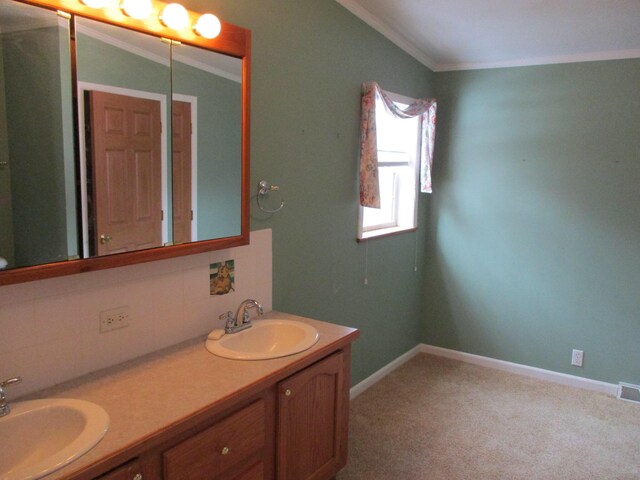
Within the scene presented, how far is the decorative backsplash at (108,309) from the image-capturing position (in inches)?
61.9

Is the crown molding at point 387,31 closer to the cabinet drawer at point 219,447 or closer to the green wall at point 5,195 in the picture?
the green wall at point 5,195

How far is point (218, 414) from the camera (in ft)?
5.36

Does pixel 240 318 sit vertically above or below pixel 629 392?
above

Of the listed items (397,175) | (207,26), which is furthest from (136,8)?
(397,175)

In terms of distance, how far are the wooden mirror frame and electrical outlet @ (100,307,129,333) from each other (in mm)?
196

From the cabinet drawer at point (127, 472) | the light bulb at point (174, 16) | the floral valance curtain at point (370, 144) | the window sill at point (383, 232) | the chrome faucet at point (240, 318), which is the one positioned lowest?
the cabinet drawer at point (127, 472)

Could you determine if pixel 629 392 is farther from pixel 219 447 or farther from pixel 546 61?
pixel 219 447

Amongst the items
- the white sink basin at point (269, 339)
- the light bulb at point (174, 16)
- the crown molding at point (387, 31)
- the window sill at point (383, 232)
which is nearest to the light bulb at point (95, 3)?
the light bulb at point (174, 16)

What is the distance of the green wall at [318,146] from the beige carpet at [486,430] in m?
0.40

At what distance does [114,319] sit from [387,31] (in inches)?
96.0

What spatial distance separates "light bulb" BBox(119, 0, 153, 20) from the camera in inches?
65.4

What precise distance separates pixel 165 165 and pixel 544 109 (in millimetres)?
2823

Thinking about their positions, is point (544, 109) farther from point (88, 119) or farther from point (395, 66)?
point (88, 119)

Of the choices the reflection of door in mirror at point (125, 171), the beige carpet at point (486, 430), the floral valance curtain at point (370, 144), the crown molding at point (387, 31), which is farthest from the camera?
the floral valance curtain at point (370, 144)
